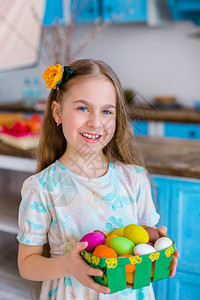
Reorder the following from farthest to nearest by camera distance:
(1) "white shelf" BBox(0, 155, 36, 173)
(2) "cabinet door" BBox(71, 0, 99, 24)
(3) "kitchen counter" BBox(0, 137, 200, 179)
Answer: (2) "cabinet door" BBox(71, 0, 99, 24) → (1) "white shelf" BBox(0, 155, 36, 173) → (3) "kitchen counter" BBox(0, 137, 200, 179)

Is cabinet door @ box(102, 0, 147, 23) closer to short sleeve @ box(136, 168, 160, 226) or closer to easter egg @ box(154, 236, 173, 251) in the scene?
short sleeve @ box(136, 168, 160, 226)

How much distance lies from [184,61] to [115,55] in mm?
685

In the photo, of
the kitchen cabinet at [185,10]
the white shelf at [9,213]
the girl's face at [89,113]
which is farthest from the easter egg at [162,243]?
the kitchen cabinet at [185,10]

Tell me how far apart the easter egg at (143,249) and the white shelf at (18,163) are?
862 mm

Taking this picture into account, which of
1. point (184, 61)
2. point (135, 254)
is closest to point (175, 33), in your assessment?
point (184, 61)

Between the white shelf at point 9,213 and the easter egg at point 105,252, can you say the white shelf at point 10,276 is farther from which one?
the easter egg at point 105,252

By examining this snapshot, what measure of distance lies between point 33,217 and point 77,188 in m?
0.15

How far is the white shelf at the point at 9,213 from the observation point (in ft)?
5.78

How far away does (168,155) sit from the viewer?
5.33 feet

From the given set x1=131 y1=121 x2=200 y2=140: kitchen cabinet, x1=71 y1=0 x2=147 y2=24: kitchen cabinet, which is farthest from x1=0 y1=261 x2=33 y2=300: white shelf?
x1=71 y1=0 x2=147 y2=24: kitchen cabinet

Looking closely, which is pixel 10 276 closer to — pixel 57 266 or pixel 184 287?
pixel 184 287

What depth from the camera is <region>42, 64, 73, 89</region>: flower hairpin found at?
1.06 metres

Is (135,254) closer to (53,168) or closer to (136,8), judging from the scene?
(53,168)

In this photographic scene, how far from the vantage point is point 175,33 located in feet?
11.6
